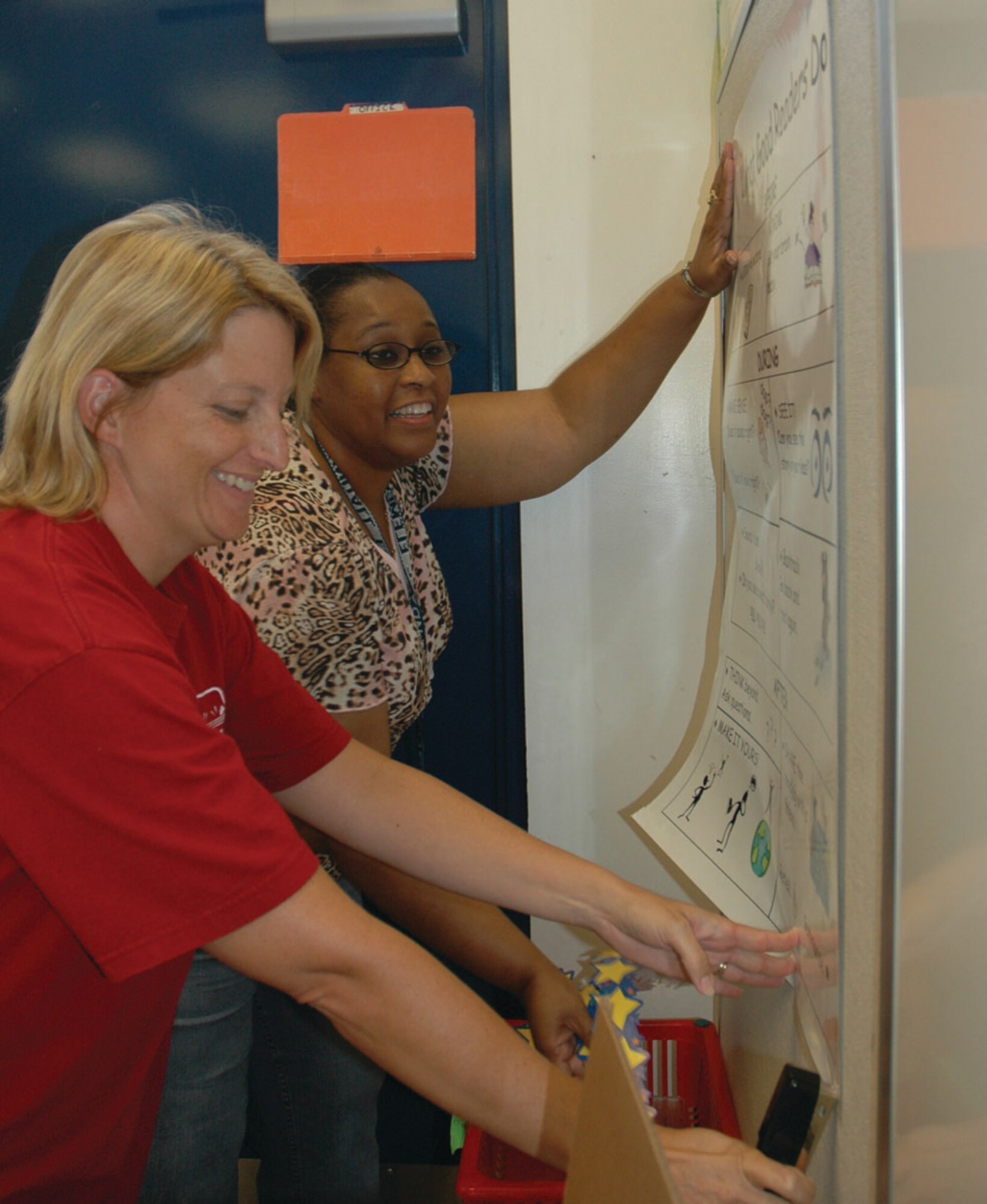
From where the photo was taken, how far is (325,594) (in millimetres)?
1140

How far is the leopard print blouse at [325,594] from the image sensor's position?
113 cm

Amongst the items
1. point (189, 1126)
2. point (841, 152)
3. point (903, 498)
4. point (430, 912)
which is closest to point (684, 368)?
point (430, 912)

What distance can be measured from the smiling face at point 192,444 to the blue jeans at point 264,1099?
0.55 m

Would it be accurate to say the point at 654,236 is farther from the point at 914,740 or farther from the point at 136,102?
the point at 914,740

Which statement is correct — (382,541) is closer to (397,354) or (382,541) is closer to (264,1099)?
(397,354)

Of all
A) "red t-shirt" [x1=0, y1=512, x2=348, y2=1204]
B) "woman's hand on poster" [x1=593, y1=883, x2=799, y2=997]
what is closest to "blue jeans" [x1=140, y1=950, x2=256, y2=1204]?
"red t-shirt" [x1=0, y1=512, x2=348, y2=1204]

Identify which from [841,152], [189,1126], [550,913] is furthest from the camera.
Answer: [189,1126]

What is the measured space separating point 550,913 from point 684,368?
37.1 inches

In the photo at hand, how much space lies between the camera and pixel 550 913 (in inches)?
40.4

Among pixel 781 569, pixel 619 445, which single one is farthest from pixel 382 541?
pixel 781 569

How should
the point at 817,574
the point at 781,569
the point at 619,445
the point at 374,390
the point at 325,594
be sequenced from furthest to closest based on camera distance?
the point at 619,445 < the point at 374,390 < the point at 325,594 < the point at 781,569 < the point at 817,574

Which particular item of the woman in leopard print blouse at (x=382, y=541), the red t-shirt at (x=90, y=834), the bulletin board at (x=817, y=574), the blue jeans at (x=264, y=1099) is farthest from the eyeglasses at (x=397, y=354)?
the blue jeans at (x=264, y=1099)

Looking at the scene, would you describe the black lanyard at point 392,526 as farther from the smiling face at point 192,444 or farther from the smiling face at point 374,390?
the smiling face at point 192,444

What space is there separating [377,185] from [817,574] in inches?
49.9
